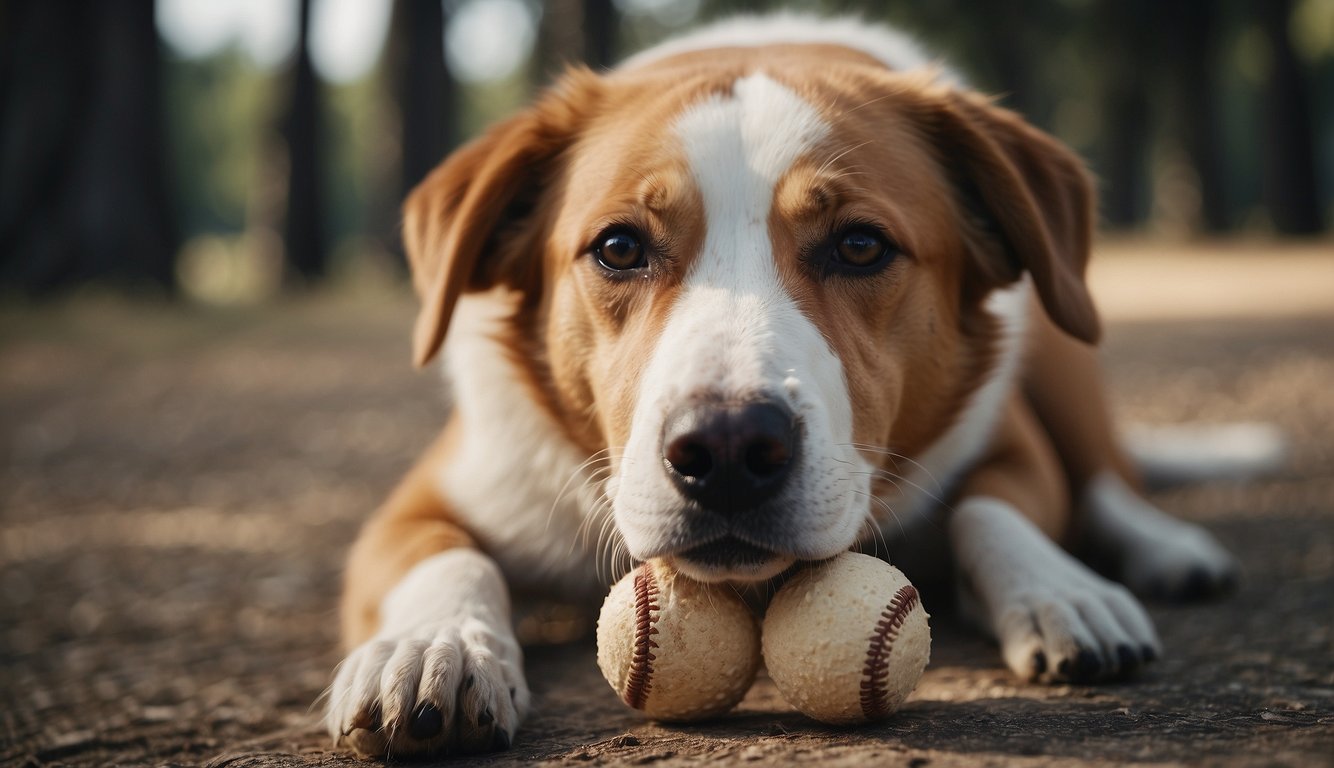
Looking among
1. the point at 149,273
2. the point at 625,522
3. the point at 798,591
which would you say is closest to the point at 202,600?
the point at 625,522

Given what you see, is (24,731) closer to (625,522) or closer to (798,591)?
(625,522)

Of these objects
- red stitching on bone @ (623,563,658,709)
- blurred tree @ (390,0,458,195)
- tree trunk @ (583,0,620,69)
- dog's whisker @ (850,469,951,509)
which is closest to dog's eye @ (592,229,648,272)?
dog's whisker @ (850,469,951,509)

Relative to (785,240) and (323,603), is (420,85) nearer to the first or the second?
(323,603)

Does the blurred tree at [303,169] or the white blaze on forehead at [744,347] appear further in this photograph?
the blurred tree at [303,169]

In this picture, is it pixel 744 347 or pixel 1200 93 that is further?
pixel 1200 93

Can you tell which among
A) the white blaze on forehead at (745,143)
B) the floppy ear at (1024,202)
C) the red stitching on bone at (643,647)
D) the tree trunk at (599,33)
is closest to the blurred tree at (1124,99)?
the tree trunk at (599,33)

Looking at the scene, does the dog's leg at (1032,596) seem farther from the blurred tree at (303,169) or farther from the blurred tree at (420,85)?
the blurred tree at (303,169)

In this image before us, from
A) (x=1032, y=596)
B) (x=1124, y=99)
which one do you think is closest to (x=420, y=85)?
(x=1032, y=596)
